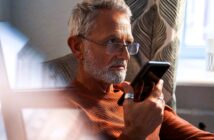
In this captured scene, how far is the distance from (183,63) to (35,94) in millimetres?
1592

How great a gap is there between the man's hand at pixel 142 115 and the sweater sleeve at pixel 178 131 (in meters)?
0.31

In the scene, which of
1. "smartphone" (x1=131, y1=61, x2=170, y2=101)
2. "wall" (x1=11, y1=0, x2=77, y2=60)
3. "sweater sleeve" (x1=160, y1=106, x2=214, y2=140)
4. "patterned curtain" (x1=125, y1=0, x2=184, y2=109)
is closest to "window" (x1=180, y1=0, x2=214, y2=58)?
"patterned curtain" (x1=125, y1=0, x2=184, y2=109)

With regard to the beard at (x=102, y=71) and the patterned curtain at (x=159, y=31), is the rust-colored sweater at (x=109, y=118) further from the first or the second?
the patterned curtain at (x=159, y=31)

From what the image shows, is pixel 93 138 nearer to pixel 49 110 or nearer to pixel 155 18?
pixel 49 110

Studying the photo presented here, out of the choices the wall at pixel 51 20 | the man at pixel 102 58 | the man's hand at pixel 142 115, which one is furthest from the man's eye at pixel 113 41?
the wall at pixel 51 20

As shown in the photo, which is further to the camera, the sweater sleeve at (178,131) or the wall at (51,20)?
the wall at (51,20)

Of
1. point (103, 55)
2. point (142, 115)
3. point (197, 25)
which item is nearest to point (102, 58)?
point (103, 55)

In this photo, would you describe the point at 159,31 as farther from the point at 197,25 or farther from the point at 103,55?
the point at 197,25

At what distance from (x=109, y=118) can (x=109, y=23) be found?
28 cm

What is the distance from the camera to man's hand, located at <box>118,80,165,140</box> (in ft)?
2.62

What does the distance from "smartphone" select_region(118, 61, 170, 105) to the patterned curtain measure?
0.55m

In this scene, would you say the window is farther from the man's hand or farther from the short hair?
the man's hand

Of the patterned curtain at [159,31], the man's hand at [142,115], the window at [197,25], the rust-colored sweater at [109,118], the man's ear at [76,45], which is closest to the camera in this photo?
the man's hand at [142,115]

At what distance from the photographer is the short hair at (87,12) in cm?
102
